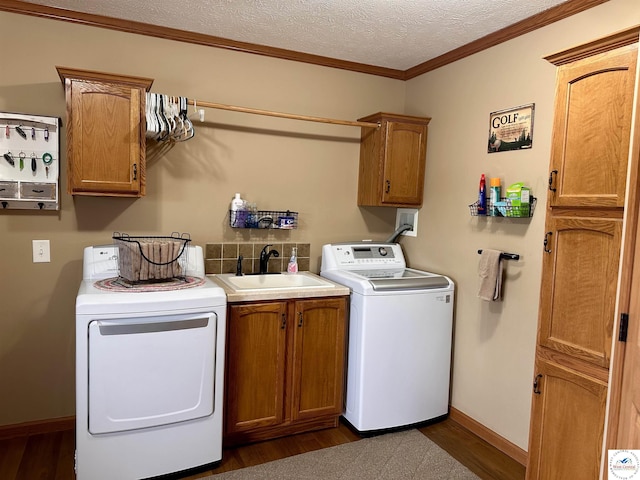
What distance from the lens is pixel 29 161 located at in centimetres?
257

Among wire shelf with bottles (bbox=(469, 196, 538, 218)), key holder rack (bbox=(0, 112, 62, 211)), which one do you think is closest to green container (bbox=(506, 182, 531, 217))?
wire shelf with bottles (bbox=(469, 196, 538, 218))

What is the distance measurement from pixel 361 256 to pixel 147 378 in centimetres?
164

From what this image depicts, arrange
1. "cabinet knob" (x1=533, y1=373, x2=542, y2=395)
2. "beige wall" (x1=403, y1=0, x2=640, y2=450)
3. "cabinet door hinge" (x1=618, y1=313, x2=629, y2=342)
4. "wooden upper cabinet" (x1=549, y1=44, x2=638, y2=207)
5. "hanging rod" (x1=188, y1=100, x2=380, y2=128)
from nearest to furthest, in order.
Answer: "cabinet door hinge" (x1=618, y1=313, x2=629, y2=342) < "wooden upper cabinet" (x1=549, y1=44, x2=638, y2=207) < "cabinet knob" (x1=533, y1=373, x2=542, y2=395) < "beige wall" (x1=403, y1=0, x2=640, y2=450) < "hanging rod" (x1=188, y1=100, x2=380, y2=128)

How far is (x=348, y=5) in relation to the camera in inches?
95.9

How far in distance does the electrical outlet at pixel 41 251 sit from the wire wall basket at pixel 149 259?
437 mm

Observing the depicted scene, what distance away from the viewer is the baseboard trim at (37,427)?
8.81 ft

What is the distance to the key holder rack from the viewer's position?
2.53m

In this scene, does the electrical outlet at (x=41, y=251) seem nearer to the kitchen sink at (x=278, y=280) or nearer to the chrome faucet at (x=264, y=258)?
the kitchen sink at (x=278, y=280)

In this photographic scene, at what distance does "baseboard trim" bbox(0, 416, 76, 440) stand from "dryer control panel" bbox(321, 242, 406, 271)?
1825 millimetres

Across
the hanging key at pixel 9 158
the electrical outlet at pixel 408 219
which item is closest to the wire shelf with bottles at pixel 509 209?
the electrical outlet at pixel 408 219

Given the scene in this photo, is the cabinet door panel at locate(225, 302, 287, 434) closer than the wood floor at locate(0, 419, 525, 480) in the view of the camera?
No

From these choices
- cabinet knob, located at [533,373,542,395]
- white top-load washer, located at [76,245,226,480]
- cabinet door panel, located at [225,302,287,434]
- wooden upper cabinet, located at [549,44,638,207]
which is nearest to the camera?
wooden upper cabinet, located at [549,44,638,207]

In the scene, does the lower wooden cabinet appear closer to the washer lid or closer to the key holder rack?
the washer lid

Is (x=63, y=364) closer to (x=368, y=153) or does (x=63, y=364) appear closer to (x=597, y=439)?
(x=368, y=153)
